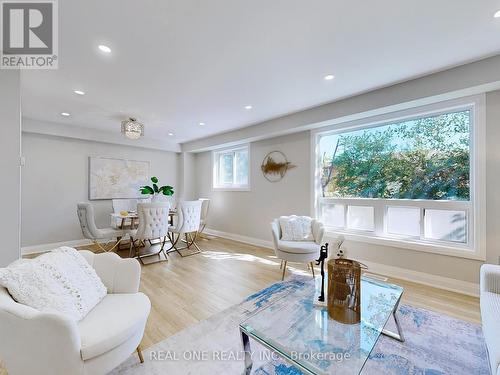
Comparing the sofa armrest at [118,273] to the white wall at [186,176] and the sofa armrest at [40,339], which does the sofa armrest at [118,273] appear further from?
the white wall at [186,176]

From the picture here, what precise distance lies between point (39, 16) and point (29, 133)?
3552 mm

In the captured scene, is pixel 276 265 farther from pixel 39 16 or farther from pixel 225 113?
pixel 39 16

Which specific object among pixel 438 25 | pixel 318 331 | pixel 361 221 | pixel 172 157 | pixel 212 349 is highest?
pixel 438 25

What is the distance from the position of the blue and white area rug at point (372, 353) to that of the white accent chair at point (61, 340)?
440mm

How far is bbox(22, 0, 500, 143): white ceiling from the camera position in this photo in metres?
1.62

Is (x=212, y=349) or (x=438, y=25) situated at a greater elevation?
(x=438, y=25)

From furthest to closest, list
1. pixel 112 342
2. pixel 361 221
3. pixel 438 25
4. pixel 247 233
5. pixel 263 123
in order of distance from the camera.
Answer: pixel 247 233
pixel 263 123
pixel 361 221
pixel 438 25
pixel 112 342

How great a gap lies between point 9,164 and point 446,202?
15.9 ft

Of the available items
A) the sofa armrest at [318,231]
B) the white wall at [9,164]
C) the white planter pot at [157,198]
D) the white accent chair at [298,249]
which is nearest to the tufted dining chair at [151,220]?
the white planter pot at [157,198]

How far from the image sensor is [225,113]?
386cm

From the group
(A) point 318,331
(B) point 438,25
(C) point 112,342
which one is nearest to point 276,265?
(A) point 318,331

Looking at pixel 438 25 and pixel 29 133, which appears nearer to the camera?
pixel 438 25

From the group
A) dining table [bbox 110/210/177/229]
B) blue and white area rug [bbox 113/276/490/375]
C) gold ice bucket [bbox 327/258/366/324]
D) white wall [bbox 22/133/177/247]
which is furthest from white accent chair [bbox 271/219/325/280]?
white wall [bbox 22/133/177/247]

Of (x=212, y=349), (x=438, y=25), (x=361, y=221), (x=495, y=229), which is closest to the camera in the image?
(x=212, y=349)
